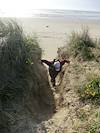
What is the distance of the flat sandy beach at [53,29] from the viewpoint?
19.4 m

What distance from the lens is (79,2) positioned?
1238 inches

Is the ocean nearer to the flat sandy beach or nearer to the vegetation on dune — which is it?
the flat sandy beach

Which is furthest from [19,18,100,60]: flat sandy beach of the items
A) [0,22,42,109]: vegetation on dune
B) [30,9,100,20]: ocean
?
[0,22,42,109]: vegetation on dune

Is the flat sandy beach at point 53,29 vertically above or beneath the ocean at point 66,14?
beneath

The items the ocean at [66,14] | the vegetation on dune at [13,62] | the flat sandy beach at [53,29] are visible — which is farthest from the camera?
the ocean at [66,14]

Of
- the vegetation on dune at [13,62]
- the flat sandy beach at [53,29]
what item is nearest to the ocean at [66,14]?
the flat sandy beach at [53,29]

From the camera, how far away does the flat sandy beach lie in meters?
19.4

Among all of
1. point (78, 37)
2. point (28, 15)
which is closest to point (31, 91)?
point (78, 37)

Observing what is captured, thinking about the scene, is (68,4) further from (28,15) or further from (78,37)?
(78,37)

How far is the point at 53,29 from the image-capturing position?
78.3 ft

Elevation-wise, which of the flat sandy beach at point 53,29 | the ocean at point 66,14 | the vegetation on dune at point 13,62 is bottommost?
the vegetation on dune at point 13,62

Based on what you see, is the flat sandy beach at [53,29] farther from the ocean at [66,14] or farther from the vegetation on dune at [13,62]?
the vegetation on dune at [13,62]

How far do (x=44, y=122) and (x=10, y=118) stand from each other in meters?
0.81

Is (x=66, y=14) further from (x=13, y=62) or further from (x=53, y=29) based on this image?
(x=13, y=62)
